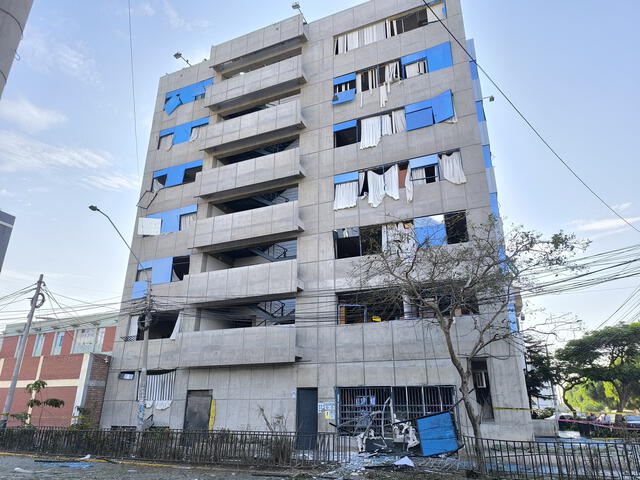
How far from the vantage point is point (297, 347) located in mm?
22594

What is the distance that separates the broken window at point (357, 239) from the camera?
23719mm

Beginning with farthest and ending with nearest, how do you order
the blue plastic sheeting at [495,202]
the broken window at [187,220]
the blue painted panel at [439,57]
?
1. the broken window at [187,220]
2. the blue painted panel at [439,57]
3. the blue plastic sheeting at [495,202]

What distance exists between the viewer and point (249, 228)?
2614 cm

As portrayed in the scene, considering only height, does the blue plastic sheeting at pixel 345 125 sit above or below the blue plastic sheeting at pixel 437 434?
above

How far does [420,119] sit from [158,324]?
22.4 m

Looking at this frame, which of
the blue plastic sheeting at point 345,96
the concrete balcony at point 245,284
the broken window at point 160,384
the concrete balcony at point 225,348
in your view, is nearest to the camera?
the concrete balcony at point 225,348

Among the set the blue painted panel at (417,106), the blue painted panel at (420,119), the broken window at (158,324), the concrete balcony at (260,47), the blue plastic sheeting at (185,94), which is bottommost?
the broken window at (158,324)

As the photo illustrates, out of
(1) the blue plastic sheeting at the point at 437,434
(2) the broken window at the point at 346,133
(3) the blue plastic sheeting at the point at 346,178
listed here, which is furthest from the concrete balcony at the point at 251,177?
(1) the blue plastic sheeting at the point at 437,434

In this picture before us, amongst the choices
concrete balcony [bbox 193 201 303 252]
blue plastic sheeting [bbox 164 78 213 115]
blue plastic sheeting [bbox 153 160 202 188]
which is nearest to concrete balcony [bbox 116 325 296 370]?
concrete balcony [bbox 193 201 303 252]

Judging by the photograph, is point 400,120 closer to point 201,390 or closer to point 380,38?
point 380,38

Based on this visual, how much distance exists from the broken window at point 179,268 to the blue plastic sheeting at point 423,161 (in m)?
15.6

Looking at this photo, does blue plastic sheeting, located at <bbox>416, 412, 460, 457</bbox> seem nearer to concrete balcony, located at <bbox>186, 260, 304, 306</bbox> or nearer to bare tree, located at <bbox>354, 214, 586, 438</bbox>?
bare tree, located at <bbox>354, 214, 586, 438</bbox>

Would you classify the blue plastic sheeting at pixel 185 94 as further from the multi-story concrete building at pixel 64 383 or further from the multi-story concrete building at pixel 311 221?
the multi-story concrete building at pixel 64 383

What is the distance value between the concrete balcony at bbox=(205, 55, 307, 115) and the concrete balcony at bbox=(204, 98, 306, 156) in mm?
1482
